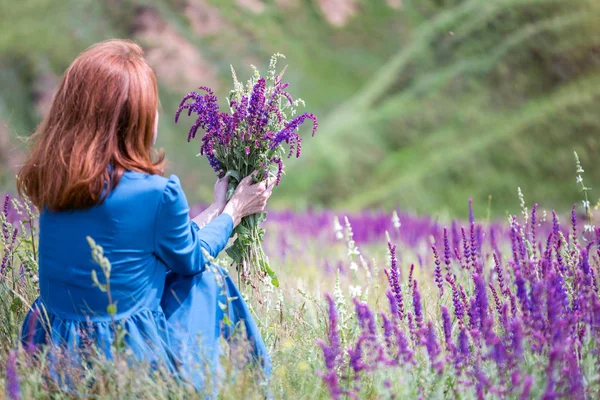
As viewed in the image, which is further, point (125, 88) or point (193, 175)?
point (193, 175)

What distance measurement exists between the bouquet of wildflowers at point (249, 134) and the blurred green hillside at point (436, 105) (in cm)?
579

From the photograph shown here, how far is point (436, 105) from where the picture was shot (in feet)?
35.1

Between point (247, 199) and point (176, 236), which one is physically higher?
point (247, 199)

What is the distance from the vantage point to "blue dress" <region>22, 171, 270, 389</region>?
7.75 feet

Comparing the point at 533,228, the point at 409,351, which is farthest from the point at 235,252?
the point at 533,228

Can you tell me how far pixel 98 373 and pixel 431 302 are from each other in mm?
1846

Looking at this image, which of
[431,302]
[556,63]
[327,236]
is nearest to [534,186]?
[556,63]

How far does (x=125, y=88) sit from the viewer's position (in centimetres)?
240

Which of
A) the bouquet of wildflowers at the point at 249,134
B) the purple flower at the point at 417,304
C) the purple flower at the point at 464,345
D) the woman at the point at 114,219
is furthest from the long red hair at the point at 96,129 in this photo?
the purple flower at the point at 464,345

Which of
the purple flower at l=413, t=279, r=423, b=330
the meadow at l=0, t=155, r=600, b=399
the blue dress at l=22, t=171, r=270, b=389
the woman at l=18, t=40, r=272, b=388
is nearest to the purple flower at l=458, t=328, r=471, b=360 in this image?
the meadow at l=0, t=155, r=600, b=399

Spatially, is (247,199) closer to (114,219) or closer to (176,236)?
(176,236)

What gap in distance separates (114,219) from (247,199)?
0.67m

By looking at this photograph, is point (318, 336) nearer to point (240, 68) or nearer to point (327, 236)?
point (327, 236)

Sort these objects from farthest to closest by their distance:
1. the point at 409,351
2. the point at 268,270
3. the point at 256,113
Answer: the point at 268,270, the point at 256,113, the point at 409,351
